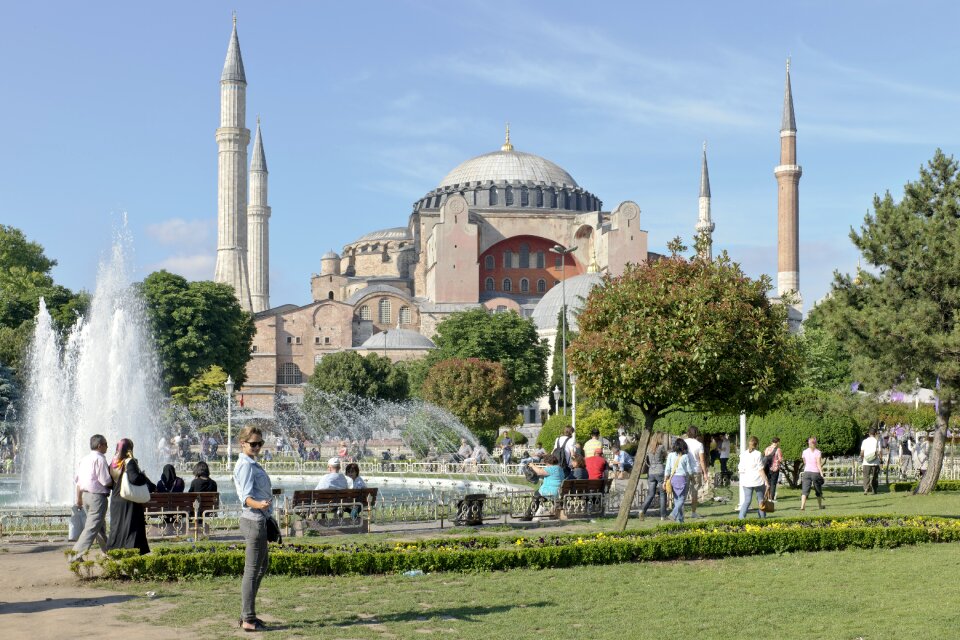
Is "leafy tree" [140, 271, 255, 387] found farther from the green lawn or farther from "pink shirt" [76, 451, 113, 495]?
the green lawn

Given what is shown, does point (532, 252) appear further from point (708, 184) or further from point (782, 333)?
point (782, 333)

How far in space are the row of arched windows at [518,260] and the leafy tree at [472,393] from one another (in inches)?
1336

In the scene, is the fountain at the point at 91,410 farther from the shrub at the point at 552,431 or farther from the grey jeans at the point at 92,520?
the shrub at the point at 552,431

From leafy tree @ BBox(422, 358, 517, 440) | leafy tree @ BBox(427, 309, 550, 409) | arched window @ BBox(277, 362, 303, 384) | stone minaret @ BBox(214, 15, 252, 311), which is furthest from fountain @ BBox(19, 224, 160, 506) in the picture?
arched window @ BBox(277, 362, 303, 384)

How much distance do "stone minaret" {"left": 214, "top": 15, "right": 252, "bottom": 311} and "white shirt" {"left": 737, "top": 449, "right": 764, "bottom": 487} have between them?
48.0 meters

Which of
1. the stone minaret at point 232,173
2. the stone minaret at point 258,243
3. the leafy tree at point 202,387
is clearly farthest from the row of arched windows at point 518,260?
the leafy tree at point 202,387

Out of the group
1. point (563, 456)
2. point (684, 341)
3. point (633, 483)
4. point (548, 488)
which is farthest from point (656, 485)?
point (684, 341)

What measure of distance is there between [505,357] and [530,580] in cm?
3895

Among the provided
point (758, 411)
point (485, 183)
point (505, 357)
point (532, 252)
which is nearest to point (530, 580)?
point (758, 411)

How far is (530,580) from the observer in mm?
8719

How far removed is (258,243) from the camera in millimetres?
68875

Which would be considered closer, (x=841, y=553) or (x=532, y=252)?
(x=841, y=553)

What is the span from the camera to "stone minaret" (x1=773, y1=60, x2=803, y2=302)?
194 ft

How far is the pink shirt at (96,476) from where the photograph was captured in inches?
356
